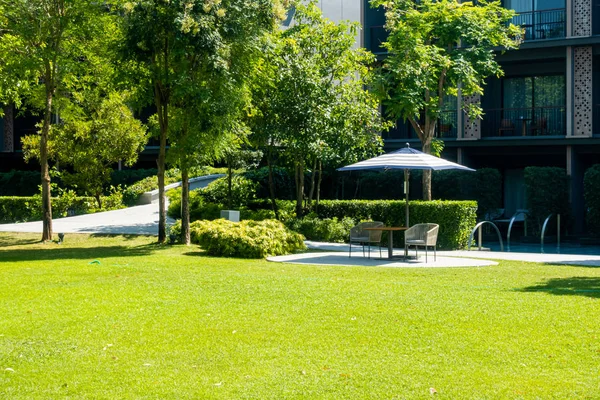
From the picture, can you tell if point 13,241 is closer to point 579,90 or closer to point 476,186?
point 476,186

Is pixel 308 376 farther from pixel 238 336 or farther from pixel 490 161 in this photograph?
pixel 490 161

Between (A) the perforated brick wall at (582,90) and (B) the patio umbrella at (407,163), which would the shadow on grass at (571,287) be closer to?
(B) the patio umbrella at (407,163)

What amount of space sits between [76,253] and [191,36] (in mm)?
5770

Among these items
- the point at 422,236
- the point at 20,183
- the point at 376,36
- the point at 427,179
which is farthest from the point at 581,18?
the point at 20,183

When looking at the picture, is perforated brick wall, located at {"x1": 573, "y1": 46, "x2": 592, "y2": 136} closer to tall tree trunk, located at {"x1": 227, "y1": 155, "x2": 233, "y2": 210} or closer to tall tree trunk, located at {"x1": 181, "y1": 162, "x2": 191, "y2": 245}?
tall tree trunk, located at {"x1": 227, "y1": 155, "x2": 233, "y2": 210}

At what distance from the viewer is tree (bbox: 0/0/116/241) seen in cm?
1870

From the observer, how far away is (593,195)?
2302cm

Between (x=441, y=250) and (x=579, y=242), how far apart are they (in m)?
6.65

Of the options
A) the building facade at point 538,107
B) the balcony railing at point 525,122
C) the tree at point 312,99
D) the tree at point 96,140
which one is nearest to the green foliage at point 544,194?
the building facade at point 538,107

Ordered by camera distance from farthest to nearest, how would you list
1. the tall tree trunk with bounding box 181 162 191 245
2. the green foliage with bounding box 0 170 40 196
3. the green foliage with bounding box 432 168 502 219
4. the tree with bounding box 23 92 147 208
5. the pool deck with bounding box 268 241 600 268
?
the green foliage with bounding box 0 170 40 196 → the tree with bounding box 23 92 147 208 → the green foliage with bounding box 432 168 502 219 → the tall tree trunk with bounding box 181 162 191 245 → the pool deck with bounding box 268 241 600 268

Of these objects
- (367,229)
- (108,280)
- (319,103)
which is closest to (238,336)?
(108,280)

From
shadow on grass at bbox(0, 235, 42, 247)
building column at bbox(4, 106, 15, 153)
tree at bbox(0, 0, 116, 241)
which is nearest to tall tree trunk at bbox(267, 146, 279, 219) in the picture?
tree at bbox(0, 0, 116, 241)

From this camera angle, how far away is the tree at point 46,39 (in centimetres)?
1870

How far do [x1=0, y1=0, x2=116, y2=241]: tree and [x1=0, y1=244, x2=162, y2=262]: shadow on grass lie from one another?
2458mm
